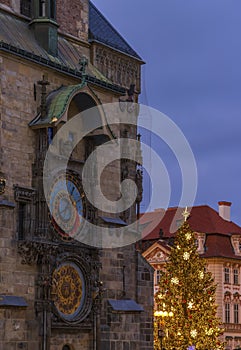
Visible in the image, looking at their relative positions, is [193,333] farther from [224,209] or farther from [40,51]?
[224,209]

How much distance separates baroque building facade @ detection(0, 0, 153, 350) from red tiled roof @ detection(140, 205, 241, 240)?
34653 mm

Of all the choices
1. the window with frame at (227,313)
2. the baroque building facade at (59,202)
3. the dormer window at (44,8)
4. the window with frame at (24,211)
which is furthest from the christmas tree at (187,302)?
the window with frame at (24,211)

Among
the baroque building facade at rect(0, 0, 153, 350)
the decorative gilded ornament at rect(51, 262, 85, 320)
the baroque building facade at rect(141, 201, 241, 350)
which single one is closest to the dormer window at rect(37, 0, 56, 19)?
the baroque building facade at rect(0, 0, 153, 350)

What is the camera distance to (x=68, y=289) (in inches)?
1228

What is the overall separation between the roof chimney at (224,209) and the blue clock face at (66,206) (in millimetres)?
42124

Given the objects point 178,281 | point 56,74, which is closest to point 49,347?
point 56,74

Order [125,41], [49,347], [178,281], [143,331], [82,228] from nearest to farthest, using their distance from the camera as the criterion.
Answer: [49,347] → [82,228] → [143,331] → [125,41] → [178,281]

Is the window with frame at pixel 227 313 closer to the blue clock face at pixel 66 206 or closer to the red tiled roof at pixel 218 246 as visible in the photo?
the red tiled roof at pixel 218 246

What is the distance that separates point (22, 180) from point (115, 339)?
21.1 feet

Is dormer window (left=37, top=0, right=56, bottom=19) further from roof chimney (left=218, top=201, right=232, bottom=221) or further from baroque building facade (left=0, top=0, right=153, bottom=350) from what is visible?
roof chimney (left=218, top=201, right=232, bottom=221)

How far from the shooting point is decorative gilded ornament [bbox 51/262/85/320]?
3070 cm

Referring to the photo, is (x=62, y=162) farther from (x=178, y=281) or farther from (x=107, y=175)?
(x=178, y=281)

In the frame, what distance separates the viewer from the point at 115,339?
3256 cm

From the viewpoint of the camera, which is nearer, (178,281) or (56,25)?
(56,25)
